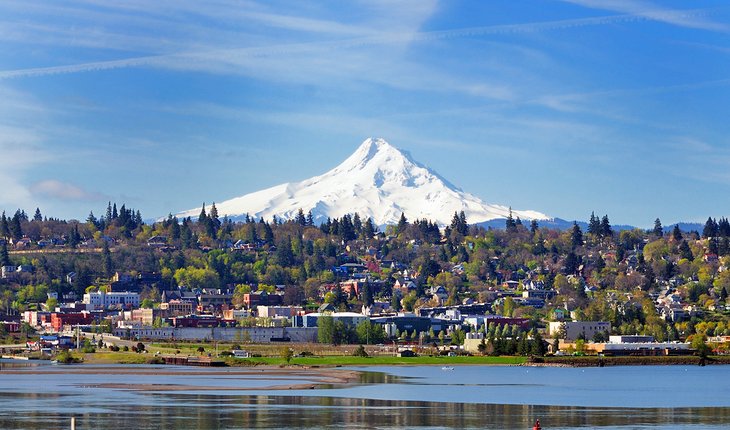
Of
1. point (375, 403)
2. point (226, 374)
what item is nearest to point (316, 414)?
point (375, 403)

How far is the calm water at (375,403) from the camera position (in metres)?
95.3

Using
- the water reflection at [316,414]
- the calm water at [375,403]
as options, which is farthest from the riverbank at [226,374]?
the water reflection at [316,414]

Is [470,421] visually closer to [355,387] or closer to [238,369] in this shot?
[355,387]

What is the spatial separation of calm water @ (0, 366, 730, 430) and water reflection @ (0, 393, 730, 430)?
0.07 meters

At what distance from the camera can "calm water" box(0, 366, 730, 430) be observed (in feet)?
313

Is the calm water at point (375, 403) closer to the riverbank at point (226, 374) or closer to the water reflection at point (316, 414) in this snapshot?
the water reflection at point (316, 414)

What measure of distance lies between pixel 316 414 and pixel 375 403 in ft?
37.6

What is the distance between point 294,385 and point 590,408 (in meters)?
32.5

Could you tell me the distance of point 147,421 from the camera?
94438mm

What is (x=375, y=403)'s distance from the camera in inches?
4385

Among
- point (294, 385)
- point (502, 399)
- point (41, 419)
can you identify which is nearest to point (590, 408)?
point (502, 399)

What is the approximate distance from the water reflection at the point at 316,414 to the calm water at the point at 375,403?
68 mm

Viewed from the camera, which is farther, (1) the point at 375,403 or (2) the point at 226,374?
(2) the point at 226,374

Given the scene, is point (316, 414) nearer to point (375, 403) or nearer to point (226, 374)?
point (375, 403)
